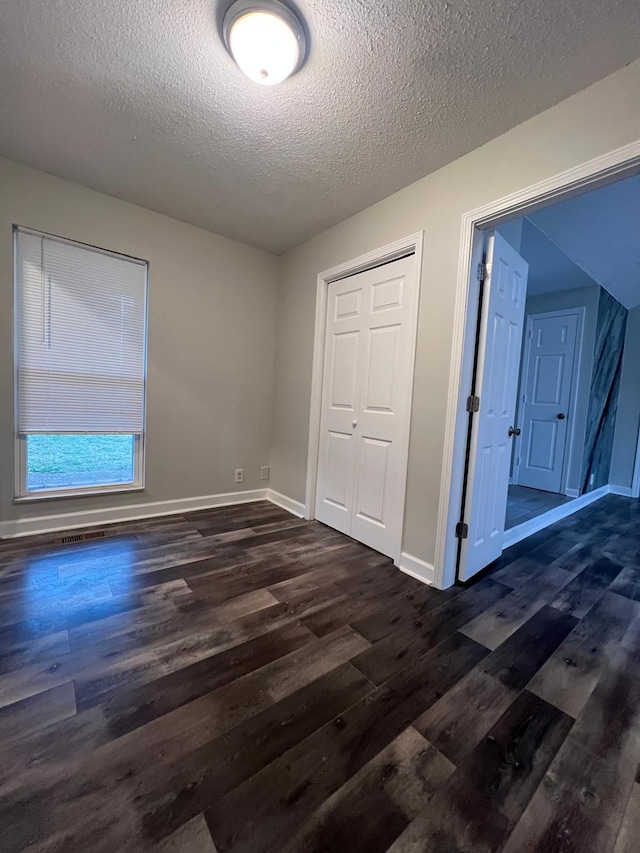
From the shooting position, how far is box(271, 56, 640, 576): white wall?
1523 mm

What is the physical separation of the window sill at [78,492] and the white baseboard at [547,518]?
3163mm

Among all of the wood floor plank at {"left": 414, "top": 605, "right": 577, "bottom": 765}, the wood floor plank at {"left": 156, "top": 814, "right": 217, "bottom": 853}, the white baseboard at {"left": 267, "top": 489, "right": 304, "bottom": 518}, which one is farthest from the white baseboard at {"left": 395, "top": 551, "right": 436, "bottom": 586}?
the wood floor plank at {"left": 156, "top": 814, "right": 217, "bottom": 853}

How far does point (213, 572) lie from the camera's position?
2172 millimetres

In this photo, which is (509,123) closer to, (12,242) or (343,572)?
(343,572)

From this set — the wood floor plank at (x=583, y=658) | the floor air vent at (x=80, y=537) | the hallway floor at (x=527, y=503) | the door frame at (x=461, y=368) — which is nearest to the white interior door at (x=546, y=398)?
the hallway floor at (x=527, y=503)

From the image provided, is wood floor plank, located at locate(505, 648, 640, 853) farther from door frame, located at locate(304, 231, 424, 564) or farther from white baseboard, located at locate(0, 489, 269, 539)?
white baseboard, located at locate(0, 489, 269, 539)

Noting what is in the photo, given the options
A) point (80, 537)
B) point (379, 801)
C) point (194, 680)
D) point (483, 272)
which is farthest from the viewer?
point (80, 537)

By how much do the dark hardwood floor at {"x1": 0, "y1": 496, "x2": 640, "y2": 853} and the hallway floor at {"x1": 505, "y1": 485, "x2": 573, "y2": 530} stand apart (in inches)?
44.5

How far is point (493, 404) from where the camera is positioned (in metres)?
2.25

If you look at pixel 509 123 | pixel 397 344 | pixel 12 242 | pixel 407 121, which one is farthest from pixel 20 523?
pixel 509 123

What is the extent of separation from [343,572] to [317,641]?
26.8 inches

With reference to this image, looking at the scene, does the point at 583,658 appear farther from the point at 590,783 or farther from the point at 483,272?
the point at 483,272

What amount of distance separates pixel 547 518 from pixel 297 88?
4.00m

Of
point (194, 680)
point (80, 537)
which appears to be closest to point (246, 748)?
point (194, 680)
